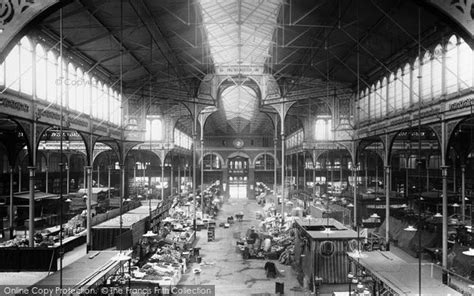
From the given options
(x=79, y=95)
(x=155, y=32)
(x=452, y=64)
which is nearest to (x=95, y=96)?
(x=79, y=95)

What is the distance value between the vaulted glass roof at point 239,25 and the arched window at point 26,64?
711 centimetres

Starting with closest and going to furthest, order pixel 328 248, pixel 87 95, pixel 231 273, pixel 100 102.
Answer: pixel 328 248, pixel 231 273, pixel 87 95, pixel 100 102

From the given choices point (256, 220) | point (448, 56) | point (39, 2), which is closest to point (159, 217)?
point (256, 220)

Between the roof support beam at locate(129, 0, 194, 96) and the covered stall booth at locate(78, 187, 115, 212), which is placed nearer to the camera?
the roof support beam at locate(129, 0, 194, 96)

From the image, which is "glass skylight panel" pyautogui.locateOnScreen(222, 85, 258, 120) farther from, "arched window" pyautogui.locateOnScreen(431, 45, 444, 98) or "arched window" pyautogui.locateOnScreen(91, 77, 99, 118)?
"arched window" pyautogui.locateOnScreen(431, 45, 444, 98)

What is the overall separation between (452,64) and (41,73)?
1685 centimetres

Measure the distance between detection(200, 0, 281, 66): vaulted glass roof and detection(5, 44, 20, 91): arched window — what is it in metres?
7.39

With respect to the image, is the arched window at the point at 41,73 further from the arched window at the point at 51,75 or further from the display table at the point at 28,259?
the display table at the point at 28,259

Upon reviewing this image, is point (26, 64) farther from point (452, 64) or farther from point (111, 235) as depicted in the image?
point (452, 64)

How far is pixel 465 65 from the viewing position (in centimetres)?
1481

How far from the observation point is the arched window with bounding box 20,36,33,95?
49.1 ft

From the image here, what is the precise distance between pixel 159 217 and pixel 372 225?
563 inches

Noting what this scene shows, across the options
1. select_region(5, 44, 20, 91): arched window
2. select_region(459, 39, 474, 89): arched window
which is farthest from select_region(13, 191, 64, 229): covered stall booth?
select_region(459, 39, 474, 89): arched window

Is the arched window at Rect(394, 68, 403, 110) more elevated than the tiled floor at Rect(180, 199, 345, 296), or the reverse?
the arched window at Rect(394, 68, 403, 110)
